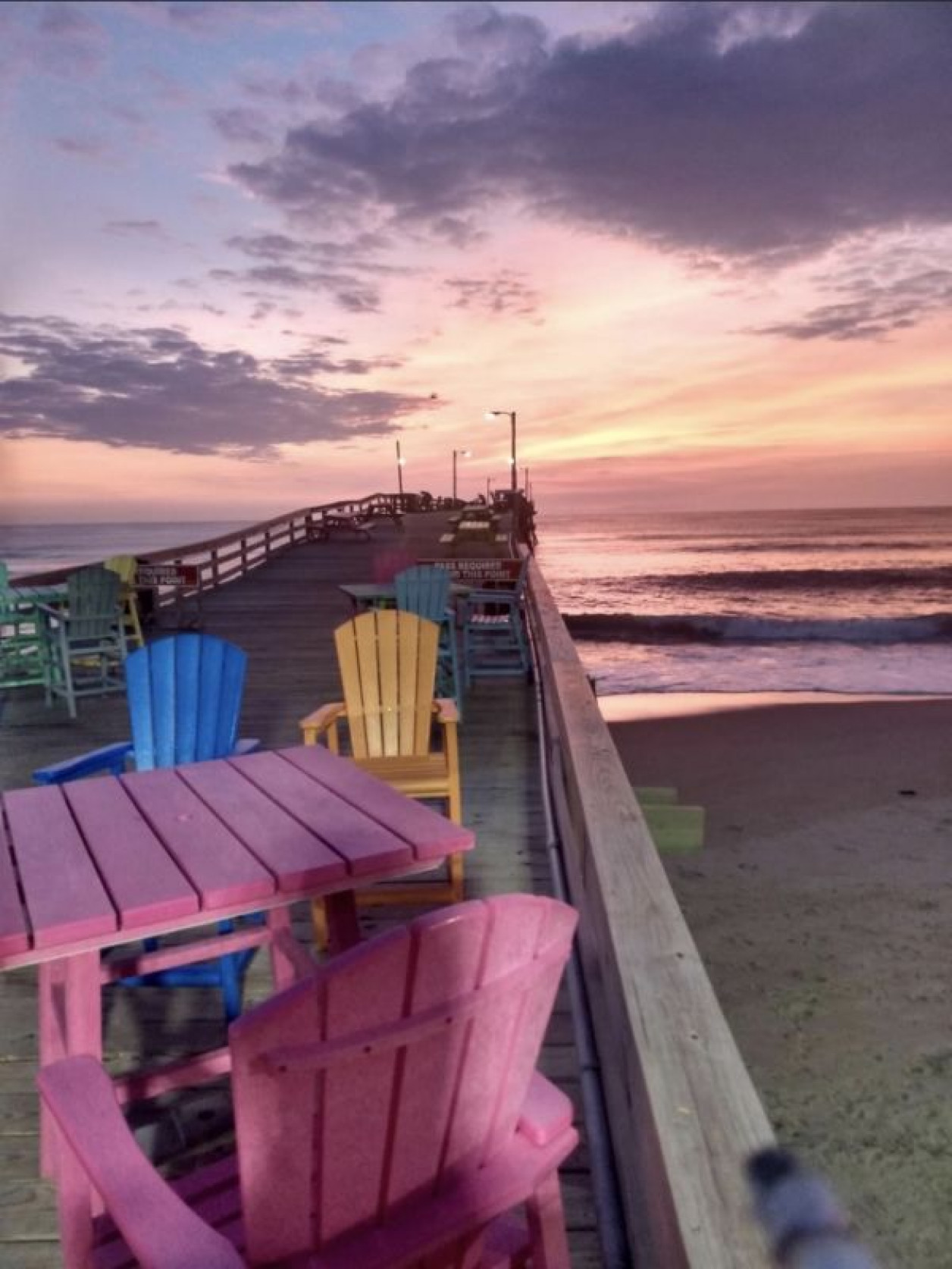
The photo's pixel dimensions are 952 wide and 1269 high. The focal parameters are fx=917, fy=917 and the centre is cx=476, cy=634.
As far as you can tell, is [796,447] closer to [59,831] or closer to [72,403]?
[72,403]

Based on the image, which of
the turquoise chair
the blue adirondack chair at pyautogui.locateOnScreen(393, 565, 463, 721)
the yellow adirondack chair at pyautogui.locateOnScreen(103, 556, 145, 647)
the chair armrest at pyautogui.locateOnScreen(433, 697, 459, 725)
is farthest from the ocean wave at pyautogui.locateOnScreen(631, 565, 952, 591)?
the chair armrest at pyautogui.locateOnScreen(433, 697, 459, 725)

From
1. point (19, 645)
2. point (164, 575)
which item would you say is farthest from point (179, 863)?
point (164, 575)

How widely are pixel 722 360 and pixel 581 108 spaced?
21.6 metres

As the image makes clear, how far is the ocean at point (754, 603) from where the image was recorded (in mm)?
17609

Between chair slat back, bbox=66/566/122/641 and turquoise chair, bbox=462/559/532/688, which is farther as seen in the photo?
turquoise chair, bbox=462/559/532/688

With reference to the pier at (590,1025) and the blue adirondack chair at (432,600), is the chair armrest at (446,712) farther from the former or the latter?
the blue adirondack chair at (432,600)

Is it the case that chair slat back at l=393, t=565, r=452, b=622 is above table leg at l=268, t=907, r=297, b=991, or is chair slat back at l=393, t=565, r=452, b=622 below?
above

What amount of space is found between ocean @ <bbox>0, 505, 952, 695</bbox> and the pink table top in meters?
10.9

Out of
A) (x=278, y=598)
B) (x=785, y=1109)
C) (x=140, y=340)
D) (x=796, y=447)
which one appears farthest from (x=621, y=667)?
(x=796, y=447)

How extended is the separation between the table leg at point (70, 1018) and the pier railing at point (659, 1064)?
100 centimetres

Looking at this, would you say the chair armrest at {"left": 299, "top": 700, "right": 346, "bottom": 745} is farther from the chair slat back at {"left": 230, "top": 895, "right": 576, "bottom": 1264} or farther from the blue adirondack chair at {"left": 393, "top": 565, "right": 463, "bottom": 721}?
the blue adirondack chair at {"left": 393, "top": 565, "right": 463, "bottom": 721}

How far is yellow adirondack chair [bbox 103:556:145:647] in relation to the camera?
315 inches

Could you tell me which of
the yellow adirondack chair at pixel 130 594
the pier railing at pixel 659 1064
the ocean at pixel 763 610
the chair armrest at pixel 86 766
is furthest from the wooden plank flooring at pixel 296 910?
the ocean at pixel 763 610

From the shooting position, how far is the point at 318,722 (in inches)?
130
